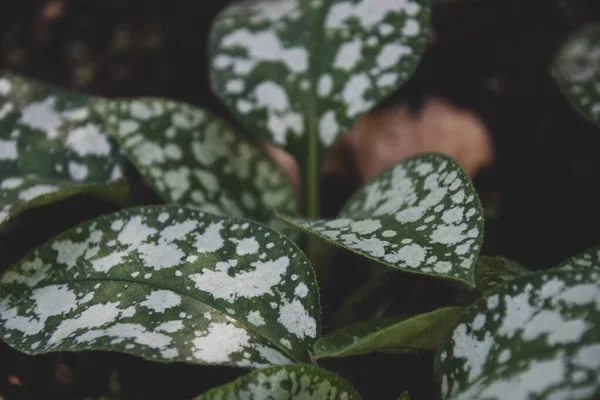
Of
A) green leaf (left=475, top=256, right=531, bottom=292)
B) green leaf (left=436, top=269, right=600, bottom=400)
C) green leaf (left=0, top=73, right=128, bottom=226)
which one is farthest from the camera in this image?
green leaf (left=0, top=73, right=128, bottom=226)

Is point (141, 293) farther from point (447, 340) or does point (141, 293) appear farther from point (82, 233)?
point (447, 340)

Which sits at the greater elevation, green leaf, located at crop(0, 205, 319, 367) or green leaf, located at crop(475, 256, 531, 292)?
green leaf, located at crop(0, 205, 319, 367)

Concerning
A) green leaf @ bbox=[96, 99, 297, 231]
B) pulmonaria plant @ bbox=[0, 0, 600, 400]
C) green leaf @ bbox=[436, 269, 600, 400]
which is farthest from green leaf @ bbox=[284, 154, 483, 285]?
green leaf @ bbox=[96, 99, 297, 231]

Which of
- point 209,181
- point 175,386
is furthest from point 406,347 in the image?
point 209,181

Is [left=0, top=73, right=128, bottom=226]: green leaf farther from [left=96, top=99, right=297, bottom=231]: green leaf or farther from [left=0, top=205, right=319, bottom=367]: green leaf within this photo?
[left=0, top=205, right=319, bottom=367]: green leaf

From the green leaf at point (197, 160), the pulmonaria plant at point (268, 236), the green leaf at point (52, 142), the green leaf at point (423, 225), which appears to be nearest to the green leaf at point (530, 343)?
the pulmonaria plant at point (268, 236)

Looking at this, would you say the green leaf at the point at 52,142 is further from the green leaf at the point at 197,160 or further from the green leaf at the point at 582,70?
the green leaf at the point at 582,70
